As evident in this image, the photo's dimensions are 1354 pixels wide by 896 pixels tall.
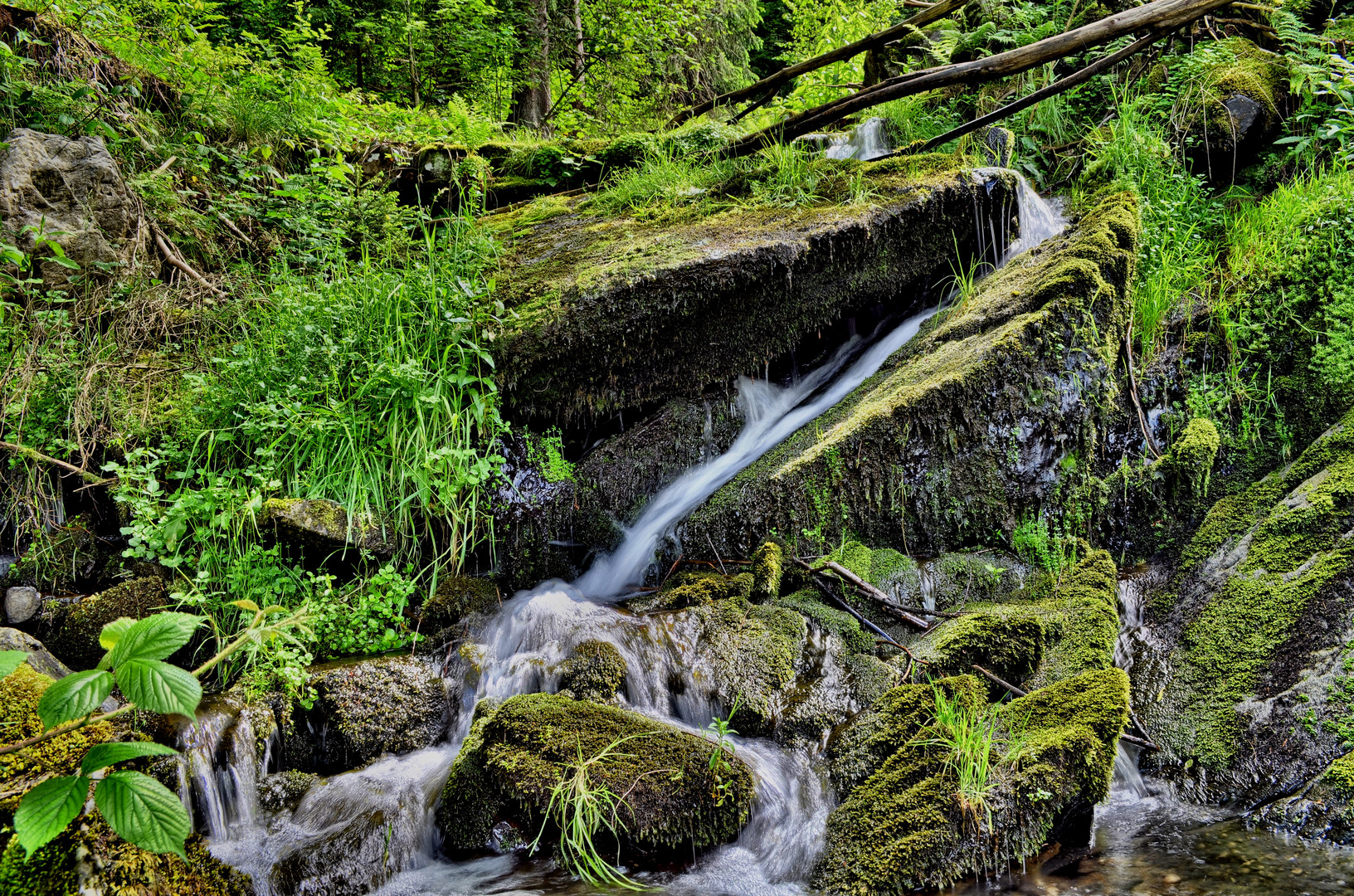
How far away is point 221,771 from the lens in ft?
9.86

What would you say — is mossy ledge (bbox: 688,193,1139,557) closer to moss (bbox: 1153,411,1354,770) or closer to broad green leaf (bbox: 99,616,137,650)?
moss (bbox: 1153,411,1354,770)

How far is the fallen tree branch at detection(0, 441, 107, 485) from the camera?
3.85 m

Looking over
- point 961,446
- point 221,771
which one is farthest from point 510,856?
point 961,446

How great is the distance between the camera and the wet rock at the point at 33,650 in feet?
10.5

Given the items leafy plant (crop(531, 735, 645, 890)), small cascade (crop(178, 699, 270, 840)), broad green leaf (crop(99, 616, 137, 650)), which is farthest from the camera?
small cascade (crop(178, 699, 270, 840))

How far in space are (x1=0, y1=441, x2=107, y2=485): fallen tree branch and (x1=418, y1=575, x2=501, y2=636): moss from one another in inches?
69.5

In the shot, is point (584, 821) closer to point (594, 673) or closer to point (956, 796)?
point (594, 673)

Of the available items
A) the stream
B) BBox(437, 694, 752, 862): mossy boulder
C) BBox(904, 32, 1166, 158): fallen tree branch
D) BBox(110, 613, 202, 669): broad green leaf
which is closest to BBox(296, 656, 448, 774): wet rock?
the stream

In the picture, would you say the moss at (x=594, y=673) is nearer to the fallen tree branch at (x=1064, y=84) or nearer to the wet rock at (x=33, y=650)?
the wet rock at (x=33, y=650)

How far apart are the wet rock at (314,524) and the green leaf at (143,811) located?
2113mm

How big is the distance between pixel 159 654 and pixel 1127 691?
3.05 m

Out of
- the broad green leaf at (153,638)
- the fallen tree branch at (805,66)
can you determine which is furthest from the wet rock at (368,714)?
the fallen tree branch at (805,66)

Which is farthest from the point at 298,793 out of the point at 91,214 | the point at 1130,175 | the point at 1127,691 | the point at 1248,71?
the point at 1248,71

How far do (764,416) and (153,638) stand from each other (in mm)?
3921
